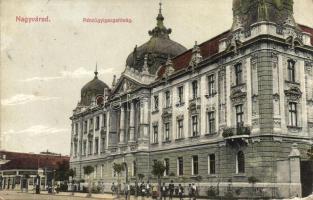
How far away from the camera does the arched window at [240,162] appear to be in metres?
30.0

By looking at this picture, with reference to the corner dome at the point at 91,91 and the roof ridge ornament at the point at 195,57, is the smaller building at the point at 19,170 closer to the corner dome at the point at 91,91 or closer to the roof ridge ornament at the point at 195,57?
the corner dome at the point at 91,91

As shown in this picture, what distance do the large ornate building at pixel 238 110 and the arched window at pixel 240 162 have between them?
0.07 m

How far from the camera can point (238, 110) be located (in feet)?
102

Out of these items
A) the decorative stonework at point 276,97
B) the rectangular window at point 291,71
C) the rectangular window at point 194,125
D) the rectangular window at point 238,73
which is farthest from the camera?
the rectangular window at point 194,125

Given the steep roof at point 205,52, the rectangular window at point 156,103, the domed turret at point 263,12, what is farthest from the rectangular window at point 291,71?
the rectangular window at point 156,103

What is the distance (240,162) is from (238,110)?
358 centimetres

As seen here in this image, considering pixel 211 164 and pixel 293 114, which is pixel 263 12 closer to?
pixel 293 114

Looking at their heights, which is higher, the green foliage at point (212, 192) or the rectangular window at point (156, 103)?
the rectangular window at point (156, 103)

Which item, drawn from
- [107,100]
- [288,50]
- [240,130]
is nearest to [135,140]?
[107,100]

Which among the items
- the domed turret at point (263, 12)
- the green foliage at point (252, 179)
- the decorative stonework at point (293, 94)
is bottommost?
the green foliage at point (252, 179)

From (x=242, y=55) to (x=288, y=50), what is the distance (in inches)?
120

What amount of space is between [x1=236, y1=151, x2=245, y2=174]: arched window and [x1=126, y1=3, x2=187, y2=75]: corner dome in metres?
16.5

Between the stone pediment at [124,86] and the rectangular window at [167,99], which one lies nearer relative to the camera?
the rectangular window at [167,99]

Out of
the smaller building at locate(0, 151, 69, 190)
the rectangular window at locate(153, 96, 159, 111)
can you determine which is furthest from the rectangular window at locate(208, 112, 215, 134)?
the smaller building at locate(0, 151, 69, 190)
